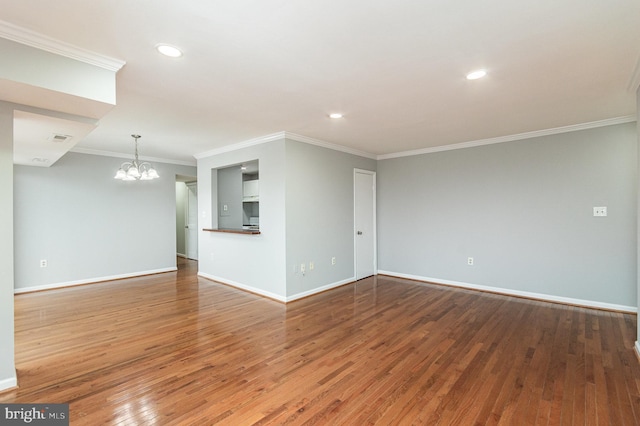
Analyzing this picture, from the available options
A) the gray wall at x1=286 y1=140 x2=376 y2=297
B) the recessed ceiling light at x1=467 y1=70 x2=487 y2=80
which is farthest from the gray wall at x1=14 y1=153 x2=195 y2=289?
the recessed ceiling light at x1=467 y1=70 x2=487 y2=80

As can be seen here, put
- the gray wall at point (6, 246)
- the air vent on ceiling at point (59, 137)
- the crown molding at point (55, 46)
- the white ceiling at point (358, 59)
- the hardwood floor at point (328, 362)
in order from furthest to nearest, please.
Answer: the air vent on ceiling at point (59, 137), the gray wall at point (6, 246), the hardwood floor at point (328, 362), the crown molding at point (55, 46), the white ceiling at point (358, 59)

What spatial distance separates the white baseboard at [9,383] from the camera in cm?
218

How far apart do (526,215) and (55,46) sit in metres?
5.47

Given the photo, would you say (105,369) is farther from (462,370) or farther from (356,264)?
(356,264)

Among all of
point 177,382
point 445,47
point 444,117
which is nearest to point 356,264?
point 444,117

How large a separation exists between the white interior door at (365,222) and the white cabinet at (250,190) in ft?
7.53

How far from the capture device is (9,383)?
221 cm

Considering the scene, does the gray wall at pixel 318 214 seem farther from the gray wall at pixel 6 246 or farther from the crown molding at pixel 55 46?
the gray wall at pixel 6 246

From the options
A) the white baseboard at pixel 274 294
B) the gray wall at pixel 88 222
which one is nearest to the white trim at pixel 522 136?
the white baseboard at pixel 274 294

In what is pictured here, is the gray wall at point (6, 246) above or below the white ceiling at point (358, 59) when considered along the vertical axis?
below

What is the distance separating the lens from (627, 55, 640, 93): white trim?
7.92ft

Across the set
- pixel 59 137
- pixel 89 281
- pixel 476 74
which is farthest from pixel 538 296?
pixel 89 281

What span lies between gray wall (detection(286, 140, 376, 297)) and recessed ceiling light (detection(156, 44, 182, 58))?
230cm

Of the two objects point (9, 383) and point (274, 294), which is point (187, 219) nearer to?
point (274, 294)
